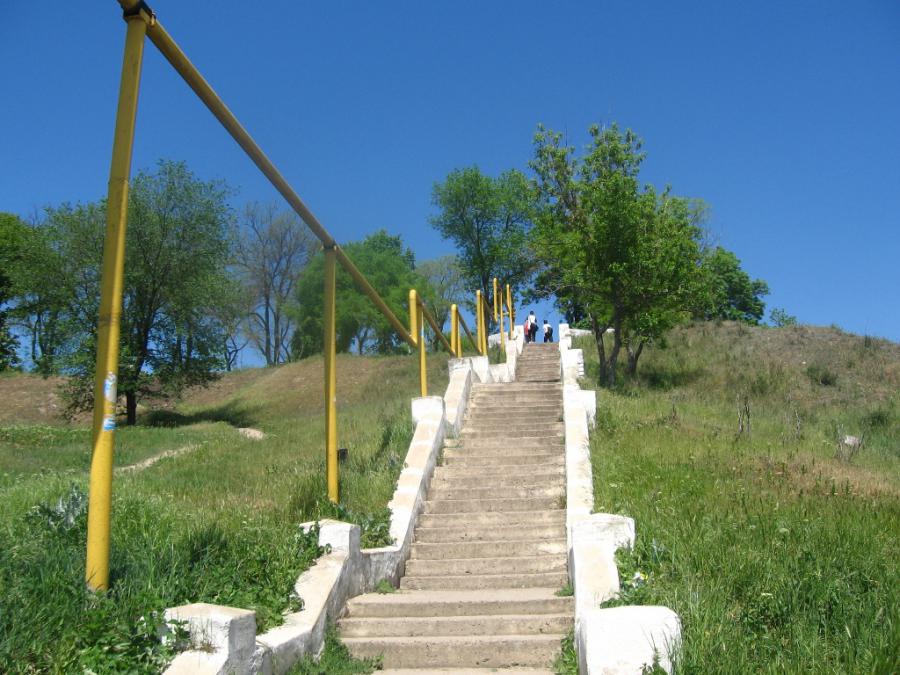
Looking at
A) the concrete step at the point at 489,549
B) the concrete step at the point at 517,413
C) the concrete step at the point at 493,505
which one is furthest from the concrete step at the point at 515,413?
the concrete step at the point at 489,549

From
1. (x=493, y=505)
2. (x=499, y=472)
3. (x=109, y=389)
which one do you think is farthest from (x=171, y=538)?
(x=499, y=472)

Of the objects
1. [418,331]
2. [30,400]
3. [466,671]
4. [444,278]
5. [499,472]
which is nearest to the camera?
[466,671]

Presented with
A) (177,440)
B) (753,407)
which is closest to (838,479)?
(753,407)

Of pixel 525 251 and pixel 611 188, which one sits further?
pixel 525 251

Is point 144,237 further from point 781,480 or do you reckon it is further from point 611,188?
point 781,480

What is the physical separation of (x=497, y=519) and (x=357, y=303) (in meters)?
35.7

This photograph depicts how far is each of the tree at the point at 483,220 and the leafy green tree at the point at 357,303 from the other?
170 inches

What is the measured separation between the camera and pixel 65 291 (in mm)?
25812

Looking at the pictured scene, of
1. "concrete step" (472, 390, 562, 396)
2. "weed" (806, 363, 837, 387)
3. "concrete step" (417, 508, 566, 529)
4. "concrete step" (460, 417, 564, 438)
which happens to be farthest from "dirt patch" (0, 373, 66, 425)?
"weed" (806, 363, 837, 387)

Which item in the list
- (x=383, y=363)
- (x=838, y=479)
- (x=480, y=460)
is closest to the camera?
(x=838, y=479)

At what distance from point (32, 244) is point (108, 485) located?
85.5 feet

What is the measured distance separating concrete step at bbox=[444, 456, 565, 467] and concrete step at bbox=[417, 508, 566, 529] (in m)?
1.33

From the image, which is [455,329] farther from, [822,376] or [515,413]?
[822,376]

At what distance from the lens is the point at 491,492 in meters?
8.62
